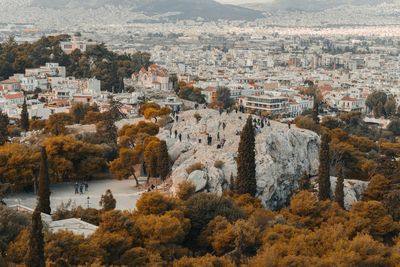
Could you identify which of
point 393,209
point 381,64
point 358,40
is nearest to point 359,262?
point 393,209

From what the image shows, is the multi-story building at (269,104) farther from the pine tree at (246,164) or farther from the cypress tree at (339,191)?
the pine tree at (246,164)

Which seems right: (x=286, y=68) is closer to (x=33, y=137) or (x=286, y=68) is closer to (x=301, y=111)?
(x=301, y=111)

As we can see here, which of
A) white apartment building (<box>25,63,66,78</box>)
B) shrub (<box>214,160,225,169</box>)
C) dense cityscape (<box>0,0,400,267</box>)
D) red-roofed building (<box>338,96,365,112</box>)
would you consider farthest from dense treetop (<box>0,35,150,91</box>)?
shrub (<box>214,160,225,169</box>)

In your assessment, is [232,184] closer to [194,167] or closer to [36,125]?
[194,167]

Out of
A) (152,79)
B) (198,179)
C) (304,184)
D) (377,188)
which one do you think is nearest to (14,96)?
(152,79)

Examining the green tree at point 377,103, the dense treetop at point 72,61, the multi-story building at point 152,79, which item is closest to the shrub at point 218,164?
the dense treetop at point 72,61
